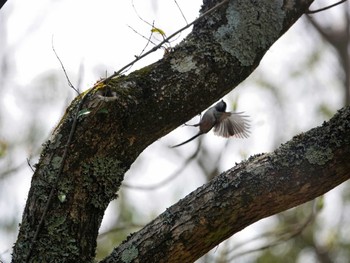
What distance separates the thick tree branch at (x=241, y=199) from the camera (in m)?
2.21

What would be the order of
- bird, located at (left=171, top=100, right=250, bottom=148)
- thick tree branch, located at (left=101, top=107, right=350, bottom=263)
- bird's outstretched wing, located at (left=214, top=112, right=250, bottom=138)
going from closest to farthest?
thick tree branch, located at (left=101, top=107, right=350, bottom=263) < bird, located at (left=171, top=100, right=250, bottom=148) < bird's outstretched wing, located at (left=214, top=112, right=250, bottom=138)

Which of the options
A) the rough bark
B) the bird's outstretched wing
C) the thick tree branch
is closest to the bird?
the bird's outstretched wing

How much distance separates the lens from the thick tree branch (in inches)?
87.2

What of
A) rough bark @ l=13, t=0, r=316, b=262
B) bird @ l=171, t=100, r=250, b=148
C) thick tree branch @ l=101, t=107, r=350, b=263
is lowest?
thick tree branch @ l=101, t=107, r=350, b=263

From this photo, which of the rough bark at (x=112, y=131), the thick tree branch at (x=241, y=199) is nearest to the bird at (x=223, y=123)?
the rough bark at (x=112, y=131)

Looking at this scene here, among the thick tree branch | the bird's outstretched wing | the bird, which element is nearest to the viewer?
the thick tree branch

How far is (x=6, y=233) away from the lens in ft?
21.0

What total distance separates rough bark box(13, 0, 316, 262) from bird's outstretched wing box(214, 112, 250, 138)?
374 millimetres

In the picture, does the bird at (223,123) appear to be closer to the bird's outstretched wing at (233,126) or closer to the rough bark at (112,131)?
the bird's outstretched wing at (233,126)

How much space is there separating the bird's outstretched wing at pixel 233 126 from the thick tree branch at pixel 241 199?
2.00 ft

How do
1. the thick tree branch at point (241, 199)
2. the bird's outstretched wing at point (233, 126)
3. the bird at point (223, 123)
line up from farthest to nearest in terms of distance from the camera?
the bird's outstretched wing at point (233, 126), the bird at point (223, 123), the thick tree branch at point (241, 199)

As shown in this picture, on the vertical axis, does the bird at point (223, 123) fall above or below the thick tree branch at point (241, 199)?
above

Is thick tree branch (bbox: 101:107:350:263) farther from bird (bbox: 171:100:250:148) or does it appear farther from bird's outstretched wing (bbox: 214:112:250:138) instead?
bird's outstretched wing (bbox: 214:112:250:138)

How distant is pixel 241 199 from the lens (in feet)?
7.27
